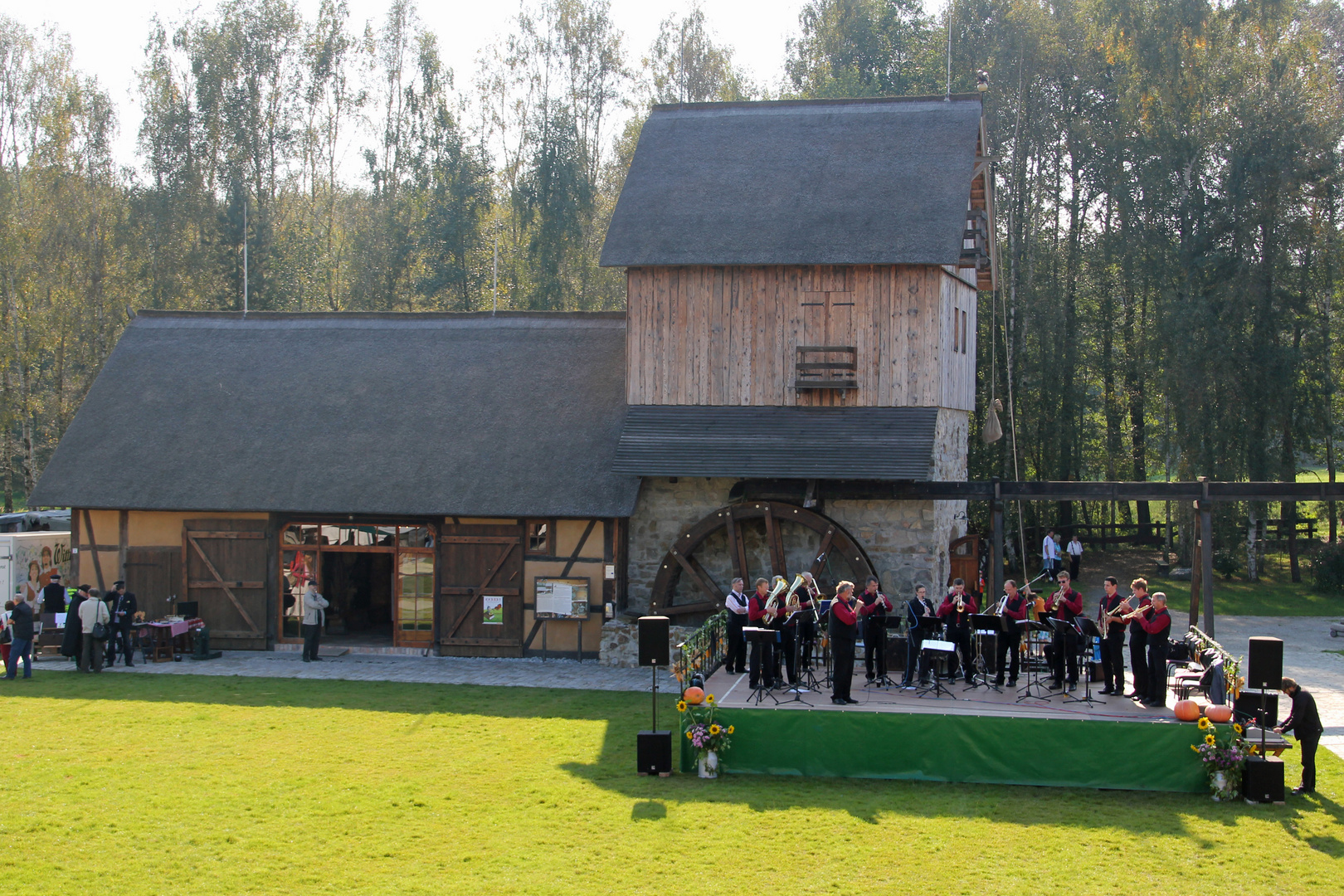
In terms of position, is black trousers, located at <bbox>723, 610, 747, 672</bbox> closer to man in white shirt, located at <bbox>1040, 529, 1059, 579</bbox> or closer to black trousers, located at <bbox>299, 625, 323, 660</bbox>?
black trousers, located at <bbox>299, 625, 323, 660</bbox>

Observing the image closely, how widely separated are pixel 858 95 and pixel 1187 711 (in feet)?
87.2

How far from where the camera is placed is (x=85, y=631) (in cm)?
1797

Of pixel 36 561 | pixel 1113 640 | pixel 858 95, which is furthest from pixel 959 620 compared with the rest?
pixel 858 95

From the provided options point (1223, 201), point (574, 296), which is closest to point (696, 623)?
point (1223, 201)

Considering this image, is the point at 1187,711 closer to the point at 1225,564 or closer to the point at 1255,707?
the point at 1255,707

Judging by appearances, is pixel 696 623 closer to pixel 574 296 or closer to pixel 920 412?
pixel 920 412

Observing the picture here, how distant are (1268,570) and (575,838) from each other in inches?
1003

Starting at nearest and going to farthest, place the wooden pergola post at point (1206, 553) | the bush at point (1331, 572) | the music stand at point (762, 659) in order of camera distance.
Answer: the music stand at point (762, 659), the wooden pergola post at point (1206, 553), the bush at point (1331, 572)

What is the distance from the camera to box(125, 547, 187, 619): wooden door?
20.2m

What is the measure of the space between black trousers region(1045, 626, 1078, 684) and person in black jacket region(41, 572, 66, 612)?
16.1 meters

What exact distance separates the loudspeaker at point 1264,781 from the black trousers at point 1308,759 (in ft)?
1.73

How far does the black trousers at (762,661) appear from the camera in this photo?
14094 millimetres

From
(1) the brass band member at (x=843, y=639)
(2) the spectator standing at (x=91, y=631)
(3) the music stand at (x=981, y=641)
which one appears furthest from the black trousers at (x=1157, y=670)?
(2) the spectator standing at (x=91, y=631)

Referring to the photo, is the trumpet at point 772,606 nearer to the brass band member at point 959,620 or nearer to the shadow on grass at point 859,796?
the shadow on grass at point 859,796
